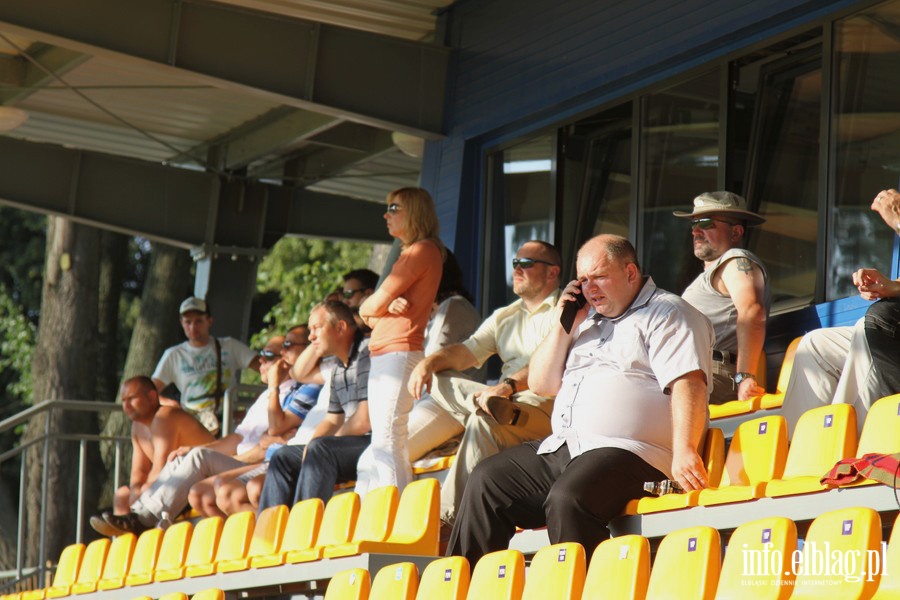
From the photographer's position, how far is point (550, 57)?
8273 millimetres

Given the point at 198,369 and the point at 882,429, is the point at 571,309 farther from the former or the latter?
the point at 198,369

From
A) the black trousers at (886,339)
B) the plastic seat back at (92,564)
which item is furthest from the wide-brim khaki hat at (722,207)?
the plastic seat back at (92,564)

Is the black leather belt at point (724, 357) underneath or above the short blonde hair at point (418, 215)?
underneath

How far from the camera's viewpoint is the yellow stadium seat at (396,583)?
449 cm

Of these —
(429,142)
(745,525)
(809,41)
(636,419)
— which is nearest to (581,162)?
(429,142)

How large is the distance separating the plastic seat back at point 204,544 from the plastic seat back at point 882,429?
3563 millimetres

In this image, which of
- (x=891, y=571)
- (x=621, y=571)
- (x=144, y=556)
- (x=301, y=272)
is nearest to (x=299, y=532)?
(x=144, y=556)

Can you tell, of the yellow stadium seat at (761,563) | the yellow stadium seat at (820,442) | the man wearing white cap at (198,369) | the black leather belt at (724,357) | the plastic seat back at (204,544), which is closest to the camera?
the yellow stadium seat at (761,563)

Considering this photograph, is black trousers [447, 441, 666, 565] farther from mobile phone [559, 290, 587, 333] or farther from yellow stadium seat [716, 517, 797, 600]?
yellow stadium seat [716, 517, 797, 600]

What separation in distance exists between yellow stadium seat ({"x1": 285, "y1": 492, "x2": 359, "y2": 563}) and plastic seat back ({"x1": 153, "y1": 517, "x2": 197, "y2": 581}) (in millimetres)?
1081

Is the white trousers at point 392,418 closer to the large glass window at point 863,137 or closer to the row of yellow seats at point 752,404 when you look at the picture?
the row of yellow seats at point 752,404

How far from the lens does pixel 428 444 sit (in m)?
6.26

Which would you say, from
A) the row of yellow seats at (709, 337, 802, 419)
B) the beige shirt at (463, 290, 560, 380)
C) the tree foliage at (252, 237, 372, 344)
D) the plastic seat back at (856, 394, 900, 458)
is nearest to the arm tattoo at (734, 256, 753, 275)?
the row of yellow seats at (709, 337, 802, 419)

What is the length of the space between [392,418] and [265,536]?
35.0 inches
